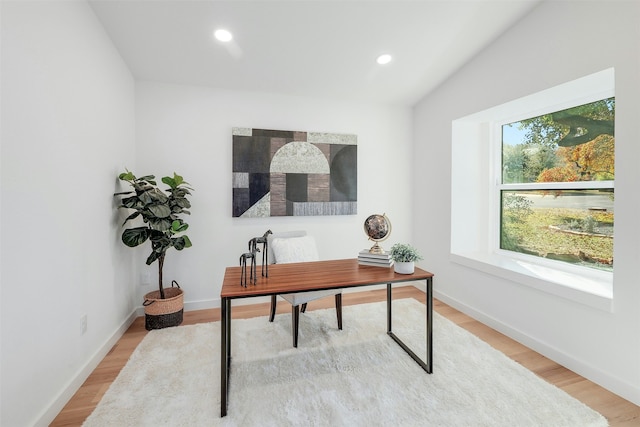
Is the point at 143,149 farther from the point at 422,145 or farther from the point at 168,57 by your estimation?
the point at 422,145

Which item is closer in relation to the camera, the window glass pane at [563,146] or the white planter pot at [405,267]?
the white planter pot at [405,267]

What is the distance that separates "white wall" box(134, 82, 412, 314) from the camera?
286 centimetres

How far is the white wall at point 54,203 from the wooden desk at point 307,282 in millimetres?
901

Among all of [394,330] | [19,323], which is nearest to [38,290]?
[19,323]

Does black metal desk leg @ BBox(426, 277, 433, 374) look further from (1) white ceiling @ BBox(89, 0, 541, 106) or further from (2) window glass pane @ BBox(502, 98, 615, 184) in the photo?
(1) white ceiling @ BBox(89, 0, 541, 106)

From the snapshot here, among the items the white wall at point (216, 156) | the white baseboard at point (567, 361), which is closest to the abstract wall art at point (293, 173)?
the white wall at point (216, 156)

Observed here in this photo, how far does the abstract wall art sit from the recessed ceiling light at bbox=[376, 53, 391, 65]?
2.96ft

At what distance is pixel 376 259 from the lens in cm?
212

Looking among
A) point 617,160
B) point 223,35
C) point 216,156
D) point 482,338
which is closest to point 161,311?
point 216,156

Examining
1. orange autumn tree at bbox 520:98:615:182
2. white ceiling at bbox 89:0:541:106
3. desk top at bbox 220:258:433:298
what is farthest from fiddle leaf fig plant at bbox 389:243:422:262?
white ceiling at bbox 89:0:541:106

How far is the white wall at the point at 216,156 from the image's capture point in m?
2.86

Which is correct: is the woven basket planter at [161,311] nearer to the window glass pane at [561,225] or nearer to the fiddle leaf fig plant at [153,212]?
the fiddle leaf fig plant at [153,212]

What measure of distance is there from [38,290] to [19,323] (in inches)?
7.1

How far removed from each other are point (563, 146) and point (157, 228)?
3.58 meters
